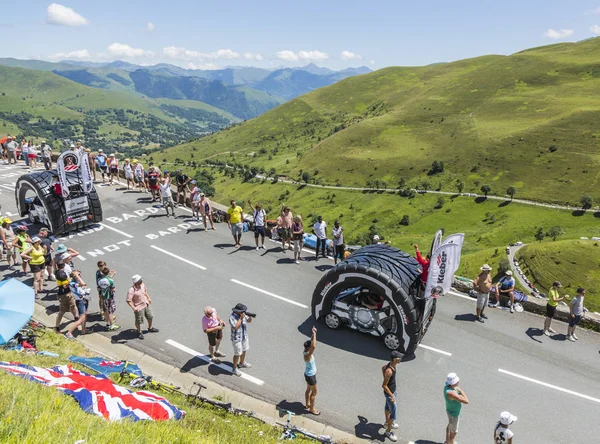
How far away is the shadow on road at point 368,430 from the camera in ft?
28.6

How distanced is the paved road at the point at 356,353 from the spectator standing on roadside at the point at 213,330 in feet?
1.28

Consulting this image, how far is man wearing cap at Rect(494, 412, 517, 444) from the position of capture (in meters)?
7.67

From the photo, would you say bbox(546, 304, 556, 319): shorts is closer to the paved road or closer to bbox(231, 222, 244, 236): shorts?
the paved road

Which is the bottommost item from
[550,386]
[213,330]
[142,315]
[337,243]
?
[550,386]

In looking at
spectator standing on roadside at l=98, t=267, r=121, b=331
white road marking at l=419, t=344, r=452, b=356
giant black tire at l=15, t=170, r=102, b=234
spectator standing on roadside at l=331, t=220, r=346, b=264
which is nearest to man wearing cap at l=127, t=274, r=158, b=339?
spectator standing on roadside at l=98, t=267, r=121, b=331

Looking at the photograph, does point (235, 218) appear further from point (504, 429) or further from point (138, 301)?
point (504, 429)

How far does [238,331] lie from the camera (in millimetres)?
9953

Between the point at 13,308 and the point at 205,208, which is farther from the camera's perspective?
the point at 205,208

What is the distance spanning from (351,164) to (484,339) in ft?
355

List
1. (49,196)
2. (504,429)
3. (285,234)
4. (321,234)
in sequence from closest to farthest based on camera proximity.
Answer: (504,429) → (321,234) → (49,196) → (285,234)

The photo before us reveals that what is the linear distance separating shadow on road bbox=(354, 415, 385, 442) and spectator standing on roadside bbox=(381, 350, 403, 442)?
171 mm

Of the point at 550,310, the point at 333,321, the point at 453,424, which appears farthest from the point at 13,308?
the point at 550,310

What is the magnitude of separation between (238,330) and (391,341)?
4.28m

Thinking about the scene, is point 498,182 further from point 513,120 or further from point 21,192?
point 21,192
